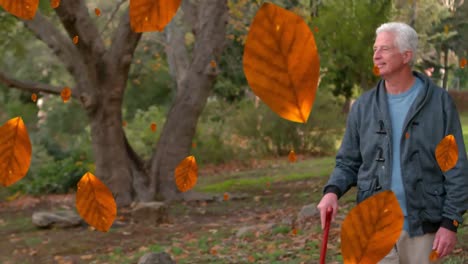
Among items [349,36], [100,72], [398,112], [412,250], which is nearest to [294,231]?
[100,72]

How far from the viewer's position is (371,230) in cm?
69

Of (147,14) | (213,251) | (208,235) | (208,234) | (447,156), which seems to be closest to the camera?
(147,14)

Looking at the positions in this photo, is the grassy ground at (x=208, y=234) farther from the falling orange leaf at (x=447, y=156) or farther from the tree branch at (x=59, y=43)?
the falling orange leaf at (x=447, y=156)

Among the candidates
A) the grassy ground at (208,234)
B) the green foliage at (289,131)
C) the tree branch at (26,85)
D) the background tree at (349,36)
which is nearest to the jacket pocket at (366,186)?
the grassy ground at (208,234)

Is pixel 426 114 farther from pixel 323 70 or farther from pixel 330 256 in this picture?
pixel 323 70

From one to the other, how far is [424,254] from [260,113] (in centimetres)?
2051

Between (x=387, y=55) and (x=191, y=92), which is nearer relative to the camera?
(x=387, y=55)

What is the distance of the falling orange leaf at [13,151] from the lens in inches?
Result: 34.7

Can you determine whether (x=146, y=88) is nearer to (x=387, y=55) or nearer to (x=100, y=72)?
(x=100, y=72)

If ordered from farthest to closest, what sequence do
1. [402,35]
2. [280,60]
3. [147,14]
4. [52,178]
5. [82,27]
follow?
[52,178]
[82,27]
[402,35]
[147,14]
[280,60]

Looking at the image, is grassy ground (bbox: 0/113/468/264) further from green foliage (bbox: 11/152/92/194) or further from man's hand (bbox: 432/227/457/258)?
man's hand (bbox: 432/227/457/258)

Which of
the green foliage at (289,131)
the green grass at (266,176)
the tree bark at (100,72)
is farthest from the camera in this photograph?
the green foliage at (289,131)

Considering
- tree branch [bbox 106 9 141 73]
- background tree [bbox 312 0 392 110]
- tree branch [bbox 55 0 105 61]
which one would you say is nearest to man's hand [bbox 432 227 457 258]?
tree branch [bbox 55 0 105 61]

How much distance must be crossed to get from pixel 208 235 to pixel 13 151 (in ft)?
32.0
